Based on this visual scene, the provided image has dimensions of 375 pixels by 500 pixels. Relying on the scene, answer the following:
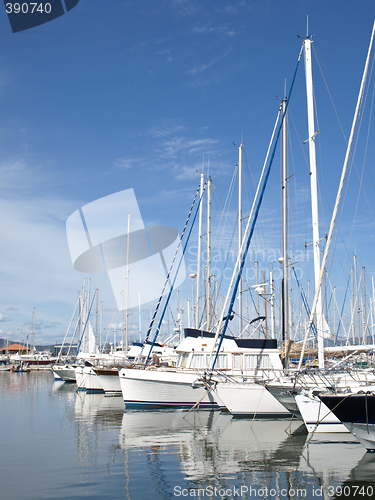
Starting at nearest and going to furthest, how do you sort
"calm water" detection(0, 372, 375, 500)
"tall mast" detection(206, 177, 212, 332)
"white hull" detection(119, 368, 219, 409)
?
1. "calm water" detection(0, 372, 375, 500)
2. "white hull" detection(119, 368, 219, 409)
3. "tall mast" detection(206, 177, 212, 332)

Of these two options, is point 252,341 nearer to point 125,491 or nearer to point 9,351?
point 125,491

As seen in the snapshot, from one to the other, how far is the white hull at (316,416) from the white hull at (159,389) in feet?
24.9

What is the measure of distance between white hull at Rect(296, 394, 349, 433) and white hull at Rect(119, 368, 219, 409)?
7594 millimetres

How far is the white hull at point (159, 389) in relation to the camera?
21.8 metres

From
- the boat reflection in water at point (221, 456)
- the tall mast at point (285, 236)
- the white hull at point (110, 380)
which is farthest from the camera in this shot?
the white hull at point (110, 380)

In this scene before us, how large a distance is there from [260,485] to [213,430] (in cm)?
736

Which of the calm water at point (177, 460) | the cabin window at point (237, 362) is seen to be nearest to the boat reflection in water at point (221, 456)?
the calm water at point (177, 460)

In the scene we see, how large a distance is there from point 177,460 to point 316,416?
5.49 meters

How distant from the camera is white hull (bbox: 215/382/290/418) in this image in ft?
61.4

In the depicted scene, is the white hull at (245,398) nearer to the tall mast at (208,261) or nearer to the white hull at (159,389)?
the white hull at (159,389)

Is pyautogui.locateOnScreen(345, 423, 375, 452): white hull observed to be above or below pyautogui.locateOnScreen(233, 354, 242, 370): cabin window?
below

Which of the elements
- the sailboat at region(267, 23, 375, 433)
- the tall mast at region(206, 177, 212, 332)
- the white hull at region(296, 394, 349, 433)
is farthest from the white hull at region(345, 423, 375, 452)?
the tall mast at region(206, 177, 212, 332)

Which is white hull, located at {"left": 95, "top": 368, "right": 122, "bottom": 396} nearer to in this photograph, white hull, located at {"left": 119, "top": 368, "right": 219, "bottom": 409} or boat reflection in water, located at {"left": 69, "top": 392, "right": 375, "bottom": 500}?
white hull, located at {"left": 119, "top": 368, "right": 219, "bottom": 409}

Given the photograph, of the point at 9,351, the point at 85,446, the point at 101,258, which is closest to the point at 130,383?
the point at 85,446
